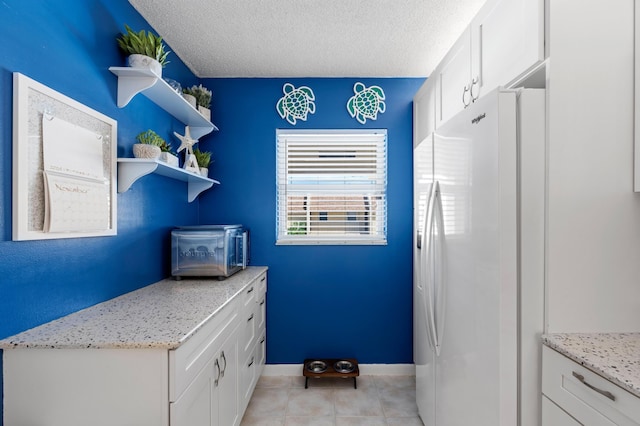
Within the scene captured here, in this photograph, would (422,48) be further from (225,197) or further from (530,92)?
(225,197)

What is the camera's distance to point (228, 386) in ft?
5.55

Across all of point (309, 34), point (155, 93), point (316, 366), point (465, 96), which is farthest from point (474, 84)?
point (316, 366)

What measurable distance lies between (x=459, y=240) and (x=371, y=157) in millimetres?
1512

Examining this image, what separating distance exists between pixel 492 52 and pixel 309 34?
3.77ft

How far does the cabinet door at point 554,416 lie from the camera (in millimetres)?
1050

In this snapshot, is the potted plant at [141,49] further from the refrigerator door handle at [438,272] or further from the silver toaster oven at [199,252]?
the refrigerator door handle at [438,272]

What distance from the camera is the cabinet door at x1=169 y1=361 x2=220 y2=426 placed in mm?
1130

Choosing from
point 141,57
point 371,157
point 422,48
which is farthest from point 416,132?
point 141,57

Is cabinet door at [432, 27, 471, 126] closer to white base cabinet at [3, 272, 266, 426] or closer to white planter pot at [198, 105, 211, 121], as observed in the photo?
white planter pot at [198, 105, 211, 121]

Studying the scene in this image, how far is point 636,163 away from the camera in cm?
116

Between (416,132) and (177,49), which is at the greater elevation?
(177,49)

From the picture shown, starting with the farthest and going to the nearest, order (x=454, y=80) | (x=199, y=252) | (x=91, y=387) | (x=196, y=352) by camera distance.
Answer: (x=199, y=252), (x=454, y=80), (x=196, y=352), (x=91, y=387)

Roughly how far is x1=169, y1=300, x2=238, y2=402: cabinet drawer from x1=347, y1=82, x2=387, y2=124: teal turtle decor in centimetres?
187

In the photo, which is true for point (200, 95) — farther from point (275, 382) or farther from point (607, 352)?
point (607, 352)
